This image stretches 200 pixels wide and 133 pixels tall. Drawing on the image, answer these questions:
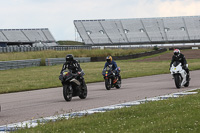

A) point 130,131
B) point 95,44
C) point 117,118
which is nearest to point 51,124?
point 117,118

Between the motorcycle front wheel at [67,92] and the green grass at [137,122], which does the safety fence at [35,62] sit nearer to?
the motorcycle front wheel at [67,92]

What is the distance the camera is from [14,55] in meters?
51.4

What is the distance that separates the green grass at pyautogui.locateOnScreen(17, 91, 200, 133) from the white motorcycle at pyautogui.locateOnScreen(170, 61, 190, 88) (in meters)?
7.65

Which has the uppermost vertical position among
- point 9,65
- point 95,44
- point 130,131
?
point 95,44

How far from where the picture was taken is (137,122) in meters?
8.31

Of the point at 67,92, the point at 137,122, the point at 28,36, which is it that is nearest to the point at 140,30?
the point at 28,36

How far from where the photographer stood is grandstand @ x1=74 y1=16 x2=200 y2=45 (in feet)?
344

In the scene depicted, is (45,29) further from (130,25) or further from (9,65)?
(9,65)

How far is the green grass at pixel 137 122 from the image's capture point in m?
7.44

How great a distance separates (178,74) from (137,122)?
33.7 feet

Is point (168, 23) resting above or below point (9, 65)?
above

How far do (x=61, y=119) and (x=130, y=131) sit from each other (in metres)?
2.48

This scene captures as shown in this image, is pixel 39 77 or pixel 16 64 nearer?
pixel 39 77

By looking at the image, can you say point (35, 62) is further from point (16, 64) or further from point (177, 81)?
point (177, 81)
